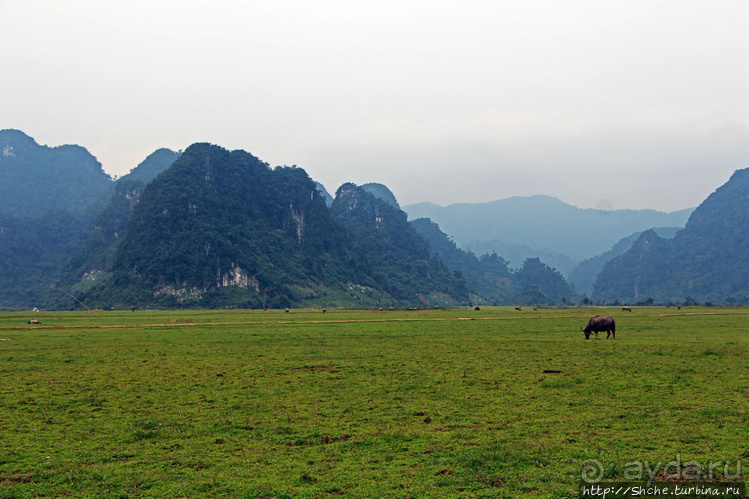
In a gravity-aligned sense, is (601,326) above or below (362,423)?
below

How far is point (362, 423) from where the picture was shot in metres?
18.3

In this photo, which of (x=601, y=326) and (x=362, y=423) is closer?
(x=362, y=423)

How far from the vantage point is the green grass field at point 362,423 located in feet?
43.0

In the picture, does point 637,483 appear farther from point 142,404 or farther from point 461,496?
point 142,404

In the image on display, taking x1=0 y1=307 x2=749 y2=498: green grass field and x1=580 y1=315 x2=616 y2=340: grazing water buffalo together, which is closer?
x1=0 y1=307 x2=749 y2=498: green grass field

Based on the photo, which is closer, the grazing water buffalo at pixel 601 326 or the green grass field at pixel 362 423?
the green grass field at pixel 362 423

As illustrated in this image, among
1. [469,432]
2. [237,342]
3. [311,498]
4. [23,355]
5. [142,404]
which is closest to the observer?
[311,498]

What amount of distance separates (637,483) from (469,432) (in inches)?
216

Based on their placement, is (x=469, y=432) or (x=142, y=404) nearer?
(x=469, y=432)

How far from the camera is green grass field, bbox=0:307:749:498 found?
13.1 metres

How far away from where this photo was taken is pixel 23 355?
39094 millimetres

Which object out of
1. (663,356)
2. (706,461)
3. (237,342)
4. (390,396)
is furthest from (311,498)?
(237,342)

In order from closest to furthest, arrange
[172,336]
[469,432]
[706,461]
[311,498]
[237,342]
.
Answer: [311,498], [706,461], [469,432], [237,342], [172,336]

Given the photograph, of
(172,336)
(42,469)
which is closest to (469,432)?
(42,469)
